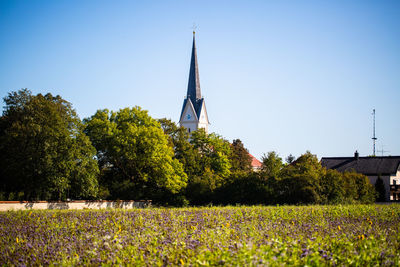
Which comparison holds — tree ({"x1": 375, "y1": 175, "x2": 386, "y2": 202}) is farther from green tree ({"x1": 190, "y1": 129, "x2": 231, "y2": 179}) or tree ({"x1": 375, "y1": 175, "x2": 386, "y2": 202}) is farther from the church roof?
the church roof

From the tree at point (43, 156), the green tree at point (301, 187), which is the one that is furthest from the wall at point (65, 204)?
the green tree at point (301, 187)

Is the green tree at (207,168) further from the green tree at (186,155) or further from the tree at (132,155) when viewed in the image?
the tree at (132,155)

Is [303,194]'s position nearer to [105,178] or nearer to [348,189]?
[348,189]

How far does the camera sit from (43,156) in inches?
1224

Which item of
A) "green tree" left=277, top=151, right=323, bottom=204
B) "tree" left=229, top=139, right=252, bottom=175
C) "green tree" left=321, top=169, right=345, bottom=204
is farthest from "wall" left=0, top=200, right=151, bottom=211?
"tree" left=229, top=139, right=252, bottom=175

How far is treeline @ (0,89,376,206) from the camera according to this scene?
3131 centimetres

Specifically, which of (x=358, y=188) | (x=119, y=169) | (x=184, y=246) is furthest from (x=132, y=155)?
(x=184, y=246)

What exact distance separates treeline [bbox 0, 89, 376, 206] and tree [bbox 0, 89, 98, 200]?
0.07m

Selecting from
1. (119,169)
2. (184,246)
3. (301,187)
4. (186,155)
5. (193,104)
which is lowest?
(184,246)

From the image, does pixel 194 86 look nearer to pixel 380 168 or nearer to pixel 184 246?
pixel 380 168

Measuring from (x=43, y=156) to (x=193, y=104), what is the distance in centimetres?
5678

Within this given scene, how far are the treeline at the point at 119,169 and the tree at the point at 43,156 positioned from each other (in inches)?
2.9

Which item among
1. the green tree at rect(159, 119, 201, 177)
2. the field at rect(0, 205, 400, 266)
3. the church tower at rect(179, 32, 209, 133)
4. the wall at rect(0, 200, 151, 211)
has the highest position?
the church tower at rect(179, 32, 209, 133)

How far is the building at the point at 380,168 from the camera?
55.9 meters
